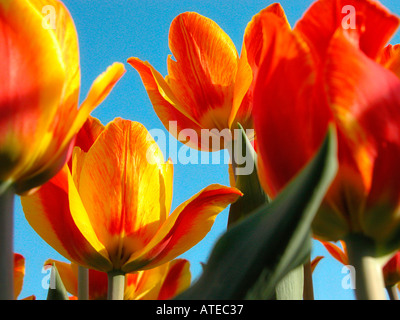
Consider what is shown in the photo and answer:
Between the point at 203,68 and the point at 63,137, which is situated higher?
the point at 203,68

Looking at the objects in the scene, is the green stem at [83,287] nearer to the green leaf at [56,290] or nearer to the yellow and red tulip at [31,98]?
the green leaf at [56,290]

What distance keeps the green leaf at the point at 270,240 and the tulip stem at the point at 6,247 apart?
10 cm

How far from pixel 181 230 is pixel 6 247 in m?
0.28

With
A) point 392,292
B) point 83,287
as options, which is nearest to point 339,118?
point 83,287

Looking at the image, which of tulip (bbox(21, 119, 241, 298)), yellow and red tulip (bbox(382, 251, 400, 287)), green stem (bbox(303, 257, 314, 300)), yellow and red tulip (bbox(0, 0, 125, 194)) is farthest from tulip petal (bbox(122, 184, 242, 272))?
yellow and red tulip (bbox(382, 251, 400, 287))

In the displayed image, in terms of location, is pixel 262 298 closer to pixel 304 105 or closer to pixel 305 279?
pixel 304 105

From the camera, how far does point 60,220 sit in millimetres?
504

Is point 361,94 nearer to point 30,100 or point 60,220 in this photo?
point 30,100

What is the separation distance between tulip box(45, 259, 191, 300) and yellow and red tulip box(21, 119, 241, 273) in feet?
0.61

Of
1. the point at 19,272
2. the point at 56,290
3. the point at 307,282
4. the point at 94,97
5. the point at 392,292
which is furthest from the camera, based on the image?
the point at 392,292

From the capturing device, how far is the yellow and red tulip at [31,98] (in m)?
0.31

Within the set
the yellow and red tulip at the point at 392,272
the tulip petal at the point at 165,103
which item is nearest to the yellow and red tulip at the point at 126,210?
the tulip petal at the point at 165,103

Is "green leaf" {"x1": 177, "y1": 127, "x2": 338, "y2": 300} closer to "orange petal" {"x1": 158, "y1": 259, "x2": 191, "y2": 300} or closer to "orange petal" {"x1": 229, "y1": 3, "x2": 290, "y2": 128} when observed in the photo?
"orange petal" {"x1": 229, "y1": 3, "x2": 290, "y2": 128}

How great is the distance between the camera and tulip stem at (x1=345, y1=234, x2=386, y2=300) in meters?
0.26
